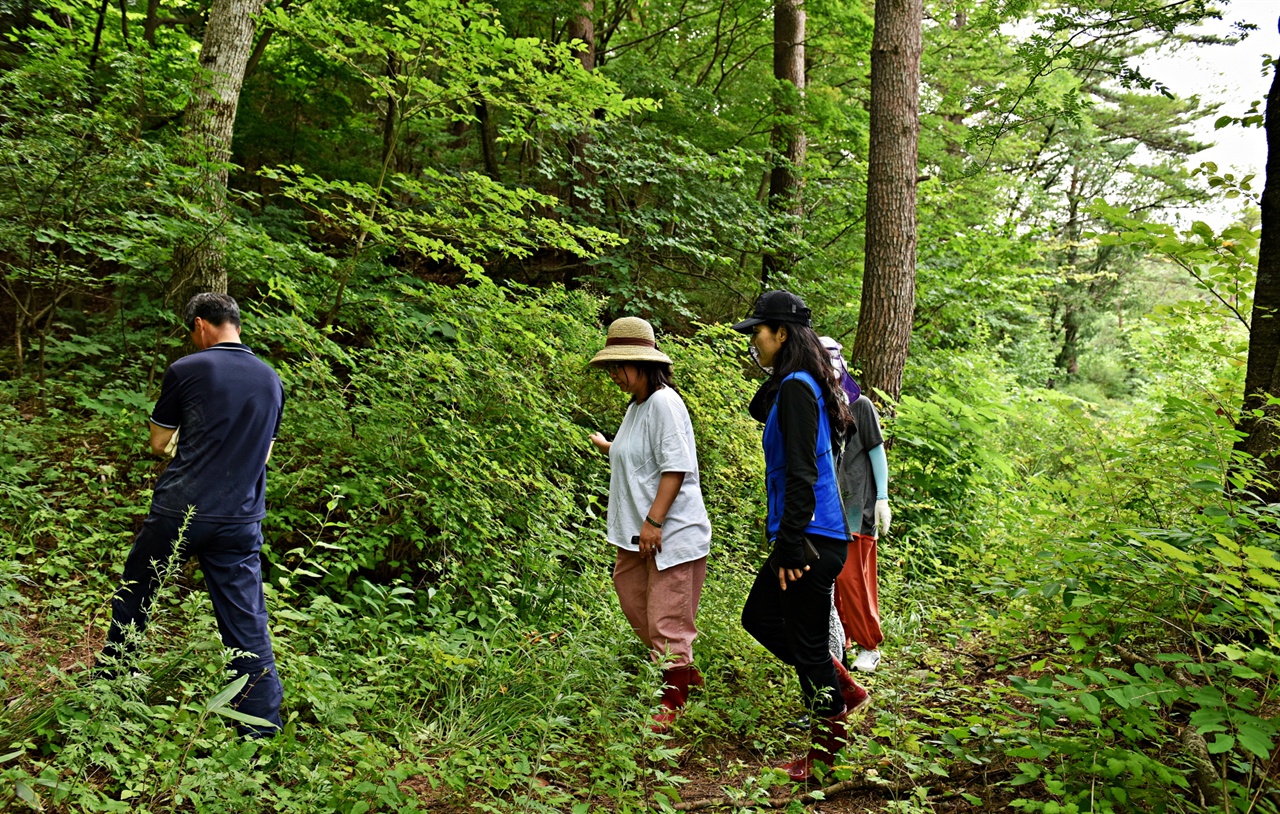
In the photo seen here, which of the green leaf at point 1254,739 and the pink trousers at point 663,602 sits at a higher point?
the green leaf at point 1254,739

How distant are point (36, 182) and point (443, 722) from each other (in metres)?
5.25

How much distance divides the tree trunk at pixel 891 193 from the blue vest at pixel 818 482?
546 cm

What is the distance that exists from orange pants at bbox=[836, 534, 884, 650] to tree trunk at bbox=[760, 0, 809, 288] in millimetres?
7809

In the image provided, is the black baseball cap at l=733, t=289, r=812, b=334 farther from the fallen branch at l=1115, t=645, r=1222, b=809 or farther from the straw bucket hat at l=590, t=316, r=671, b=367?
the fallen branch at l=1115, t=645, r=1222, b=809

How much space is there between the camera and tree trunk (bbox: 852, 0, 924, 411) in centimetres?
879

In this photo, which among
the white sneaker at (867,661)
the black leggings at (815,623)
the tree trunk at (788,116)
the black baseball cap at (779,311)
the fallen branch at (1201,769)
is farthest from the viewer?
the tree trunk at (788,116)

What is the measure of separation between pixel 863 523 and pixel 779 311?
1.95 metres

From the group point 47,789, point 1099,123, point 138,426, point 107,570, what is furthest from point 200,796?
point 1099,123

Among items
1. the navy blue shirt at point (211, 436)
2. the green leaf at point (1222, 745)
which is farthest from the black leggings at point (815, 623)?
the navy blue shirt at point (211, 436)

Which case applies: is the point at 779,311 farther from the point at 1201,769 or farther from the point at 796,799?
the point at 1201,769

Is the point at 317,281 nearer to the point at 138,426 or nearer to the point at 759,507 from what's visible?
the point at 138,426

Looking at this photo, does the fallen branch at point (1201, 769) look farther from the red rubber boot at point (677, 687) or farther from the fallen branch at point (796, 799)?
the red rubber boot at point (677, 687)

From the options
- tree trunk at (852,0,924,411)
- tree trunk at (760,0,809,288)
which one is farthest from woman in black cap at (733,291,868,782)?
tree trunk at (760,0,809,288)

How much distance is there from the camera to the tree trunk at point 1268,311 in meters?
3.80
